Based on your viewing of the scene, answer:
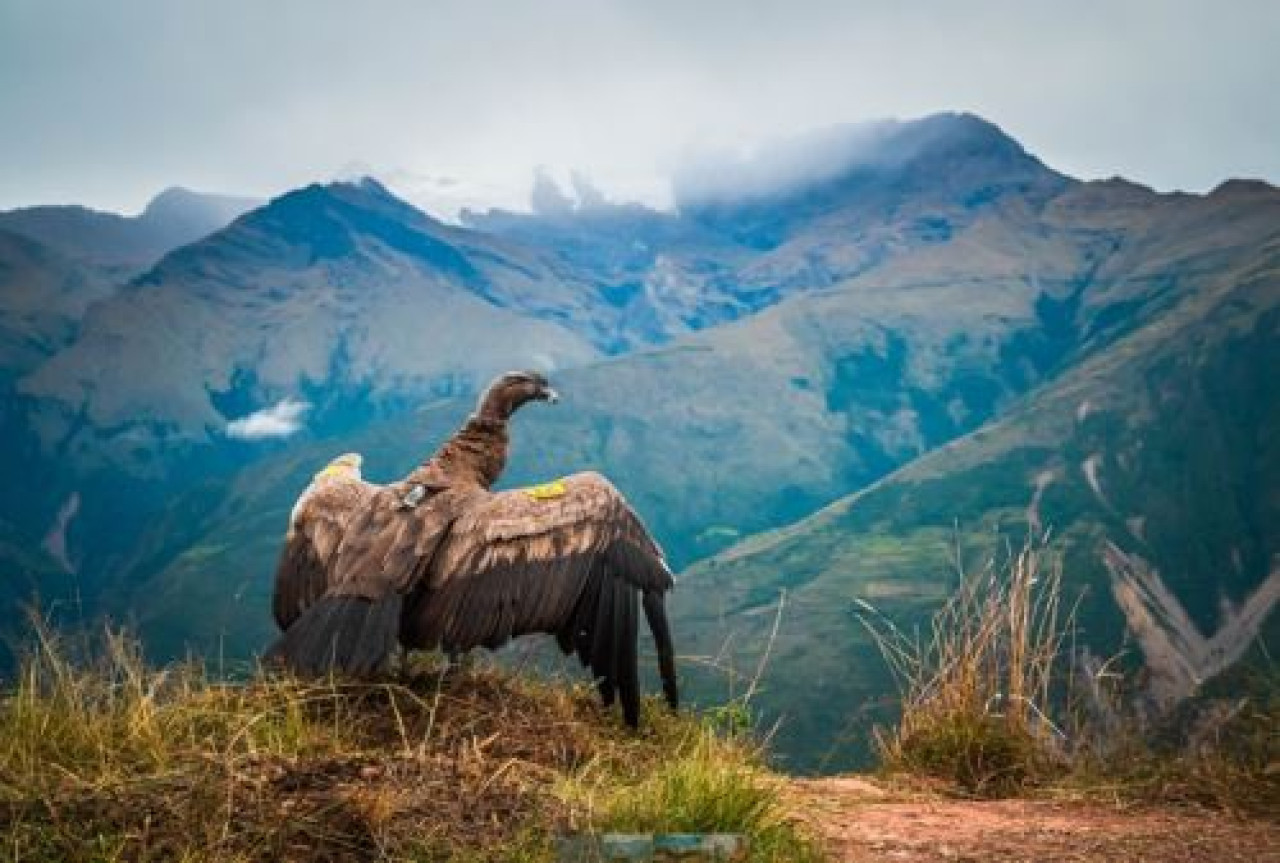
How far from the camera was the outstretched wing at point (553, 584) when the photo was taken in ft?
24.4

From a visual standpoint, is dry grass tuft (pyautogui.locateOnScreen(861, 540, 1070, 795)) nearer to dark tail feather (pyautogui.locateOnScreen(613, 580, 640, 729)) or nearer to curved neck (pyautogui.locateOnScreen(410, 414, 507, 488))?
dark tail feather (pyautogui.locateOnScreen(613, 580, 640, 729))

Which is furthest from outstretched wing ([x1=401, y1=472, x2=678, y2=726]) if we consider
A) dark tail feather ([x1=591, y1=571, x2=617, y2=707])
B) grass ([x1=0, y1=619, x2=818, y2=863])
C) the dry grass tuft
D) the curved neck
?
the dry grass tuft

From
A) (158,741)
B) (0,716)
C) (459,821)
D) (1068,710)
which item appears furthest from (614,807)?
(1068,710)

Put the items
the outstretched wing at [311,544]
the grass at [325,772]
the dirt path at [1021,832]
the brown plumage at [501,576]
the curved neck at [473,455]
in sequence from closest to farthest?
the grass at [325,772], the dirt path at [1021,832], the brown plumage at [501,576], the outstretched wing at [311,544], the curved neck at [473,455]

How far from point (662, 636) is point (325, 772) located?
2.86 m

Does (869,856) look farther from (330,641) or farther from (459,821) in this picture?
(330,641)

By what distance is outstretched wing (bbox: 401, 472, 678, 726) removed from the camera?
7426 mm

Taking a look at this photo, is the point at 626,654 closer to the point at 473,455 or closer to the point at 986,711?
the point at 473,455

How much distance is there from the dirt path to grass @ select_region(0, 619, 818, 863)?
0.53 meters

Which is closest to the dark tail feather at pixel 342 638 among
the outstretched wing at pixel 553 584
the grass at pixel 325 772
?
the grass at pixel 325 772

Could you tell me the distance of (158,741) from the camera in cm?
580

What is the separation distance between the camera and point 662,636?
25.2 ft

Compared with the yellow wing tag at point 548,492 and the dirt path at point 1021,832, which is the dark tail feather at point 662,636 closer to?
the yellow wing tag at point 548,492

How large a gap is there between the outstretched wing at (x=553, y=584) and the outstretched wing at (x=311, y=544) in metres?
1.01
